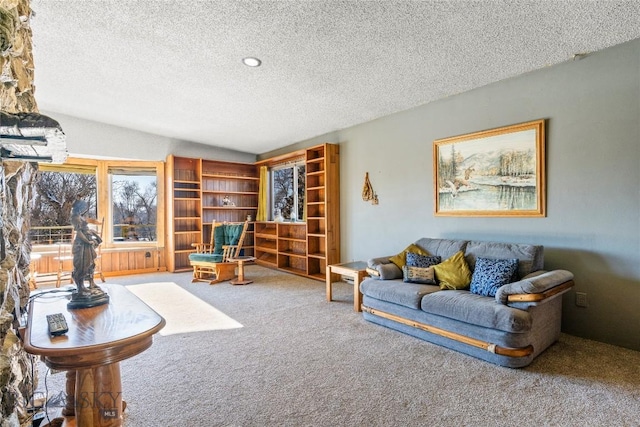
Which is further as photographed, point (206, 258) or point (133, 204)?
point (133, 204)

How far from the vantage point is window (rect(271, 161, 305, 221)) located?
627 cm

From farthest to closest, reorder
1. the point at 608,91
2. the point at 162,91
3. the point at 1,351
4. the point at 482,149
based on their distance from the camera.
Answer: the point at 162,91 < the point at 482,149 < the point at 608,91 < the point at 1,351

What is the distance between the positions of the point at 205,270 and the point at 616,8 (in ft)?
19.6

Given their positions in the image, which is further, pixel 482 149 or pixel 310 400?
pixel 482 149

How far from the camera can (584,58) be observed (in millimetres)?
2918

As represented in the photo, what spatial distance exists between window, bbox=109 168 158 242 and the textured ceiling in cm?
182

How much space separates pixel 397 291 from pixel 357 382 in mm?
1093

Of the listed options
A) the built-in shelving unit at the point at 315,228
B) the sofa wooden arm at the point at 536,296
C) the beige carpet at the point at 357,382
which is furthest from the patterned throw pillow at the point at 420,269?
the built-in shelving unit at the point at 315,228

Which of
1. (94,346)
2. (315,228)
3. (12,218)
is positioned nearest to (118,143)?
(315,228)

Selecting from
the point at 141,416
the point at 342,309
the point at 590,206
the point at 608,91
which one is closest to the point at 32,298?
the point at 141,416

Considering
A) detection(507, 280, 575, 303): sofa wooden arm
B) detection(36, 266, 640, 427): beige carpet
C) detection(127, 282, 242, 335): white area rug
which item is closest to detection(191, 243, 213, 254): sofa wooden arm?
detection(127, 282, 242, 335): white area rug

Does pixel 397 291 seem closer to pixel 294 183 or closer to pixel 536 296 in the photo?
pixel 536 296

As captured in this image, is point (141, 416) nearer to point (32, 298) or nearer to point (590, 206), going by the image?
point (32, 298)

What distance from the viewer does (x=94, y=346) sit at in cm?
125
